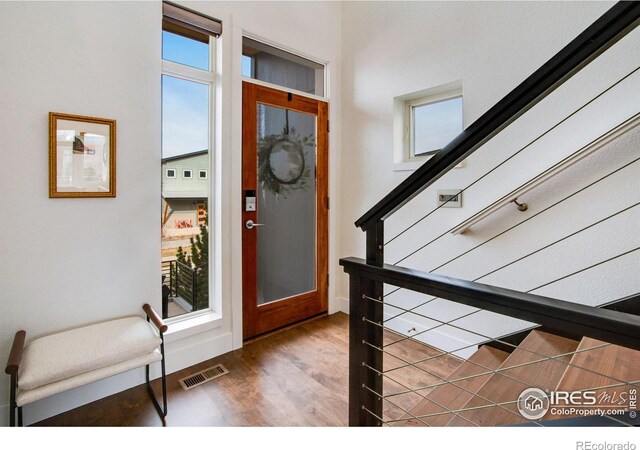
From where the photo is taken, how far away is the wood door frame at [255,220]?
2.67 metres

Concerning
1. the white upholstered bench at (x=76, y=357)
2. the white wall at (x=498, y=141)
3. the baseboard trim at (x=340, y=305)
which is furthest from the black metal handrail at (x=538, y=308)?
the baseboard trim at (x=340, y=305)

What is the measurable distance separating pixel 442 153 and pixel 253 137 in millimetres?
2018

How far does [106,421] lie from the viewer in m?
1.81

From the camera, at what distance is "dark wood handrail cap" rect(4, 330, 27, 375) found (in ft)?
4.56

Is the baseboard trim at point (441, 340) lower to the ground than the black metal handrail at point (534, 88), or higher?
lower

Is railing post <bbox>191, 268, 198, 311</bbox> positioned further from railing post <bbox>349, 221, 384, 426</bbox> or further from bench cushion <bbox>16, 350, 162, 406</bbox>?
railing post <bbox>349, 221, 384, 426</bbox>

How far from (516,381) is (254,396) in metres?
1.44

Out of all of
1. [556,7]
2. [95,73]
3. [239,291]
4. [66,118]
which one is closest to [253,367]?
[239,291]

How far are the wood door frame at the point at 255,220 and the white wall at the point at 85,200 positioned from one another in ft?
0.66

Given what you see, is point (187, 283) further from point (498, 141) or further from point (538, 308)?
point (498, 141)

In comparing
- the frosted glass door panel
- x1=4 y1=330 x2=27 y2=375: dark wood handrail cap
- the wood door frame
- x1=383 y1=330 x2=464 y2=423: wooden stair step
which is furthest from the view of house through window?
x1=383 y1=330 x2=464 y2=423: wooden stair step

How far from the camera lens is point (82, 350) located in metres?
1.63

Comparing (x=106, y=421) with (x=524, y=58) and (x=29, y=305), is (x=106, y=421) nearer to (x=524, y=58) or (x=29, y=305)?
(x=29, y=305)

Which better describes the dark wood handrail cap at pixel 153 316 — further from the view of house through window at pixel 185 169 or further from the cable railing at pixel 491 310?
the cable railing at pixel 491 310
